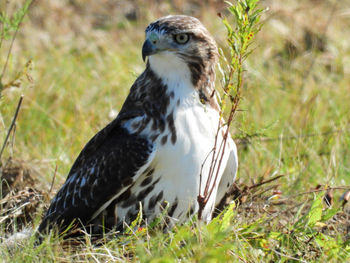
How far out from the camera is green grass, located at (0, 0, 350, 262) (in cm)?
399

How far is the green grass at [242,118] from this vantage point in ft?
13.1

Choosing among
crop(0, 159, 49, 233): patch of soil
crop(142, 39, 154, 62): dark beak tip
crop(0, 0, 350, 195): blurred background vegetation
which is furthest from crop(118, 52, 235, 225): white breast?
crop(0, 159, 49, 233): patch of soil

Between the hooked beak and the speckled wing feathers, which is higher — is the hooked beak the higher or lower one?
the higher one

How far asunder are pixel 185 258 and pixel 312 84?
169 inches

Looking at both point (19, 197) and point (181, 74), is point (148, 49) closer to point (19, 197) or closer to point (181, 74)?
point (181, 74)

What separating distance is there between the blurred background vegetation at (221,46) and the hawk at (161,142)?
0.32 m

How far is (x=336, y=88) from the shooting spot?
7.54 m

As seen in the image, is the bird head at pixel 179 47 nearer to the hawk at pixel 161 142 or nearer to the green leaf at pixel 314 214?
the hawk at pixel 161 142

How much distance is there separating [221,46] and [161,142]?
3.58 metres

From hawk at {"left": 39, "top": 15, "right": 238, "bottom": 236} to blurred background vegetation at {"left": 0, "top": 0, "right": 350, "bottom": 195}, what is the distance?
317 millimetres

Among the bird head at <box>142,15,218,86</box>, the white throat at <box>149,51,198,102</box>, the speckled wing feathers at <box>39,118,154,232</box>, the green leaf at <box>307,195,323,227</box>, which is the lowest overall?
the green leaf at <box>307,195,323,227</box>

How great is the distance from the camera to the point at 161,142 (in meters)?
4.26

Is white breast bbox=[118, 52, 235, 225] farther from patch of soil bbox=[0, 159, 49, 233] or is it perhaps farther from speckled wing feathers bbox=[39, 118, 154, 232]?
patch of soil bbox=[0, 159, 49, 233]

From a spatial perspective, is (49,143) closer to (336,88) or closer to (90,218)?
(90,218)
